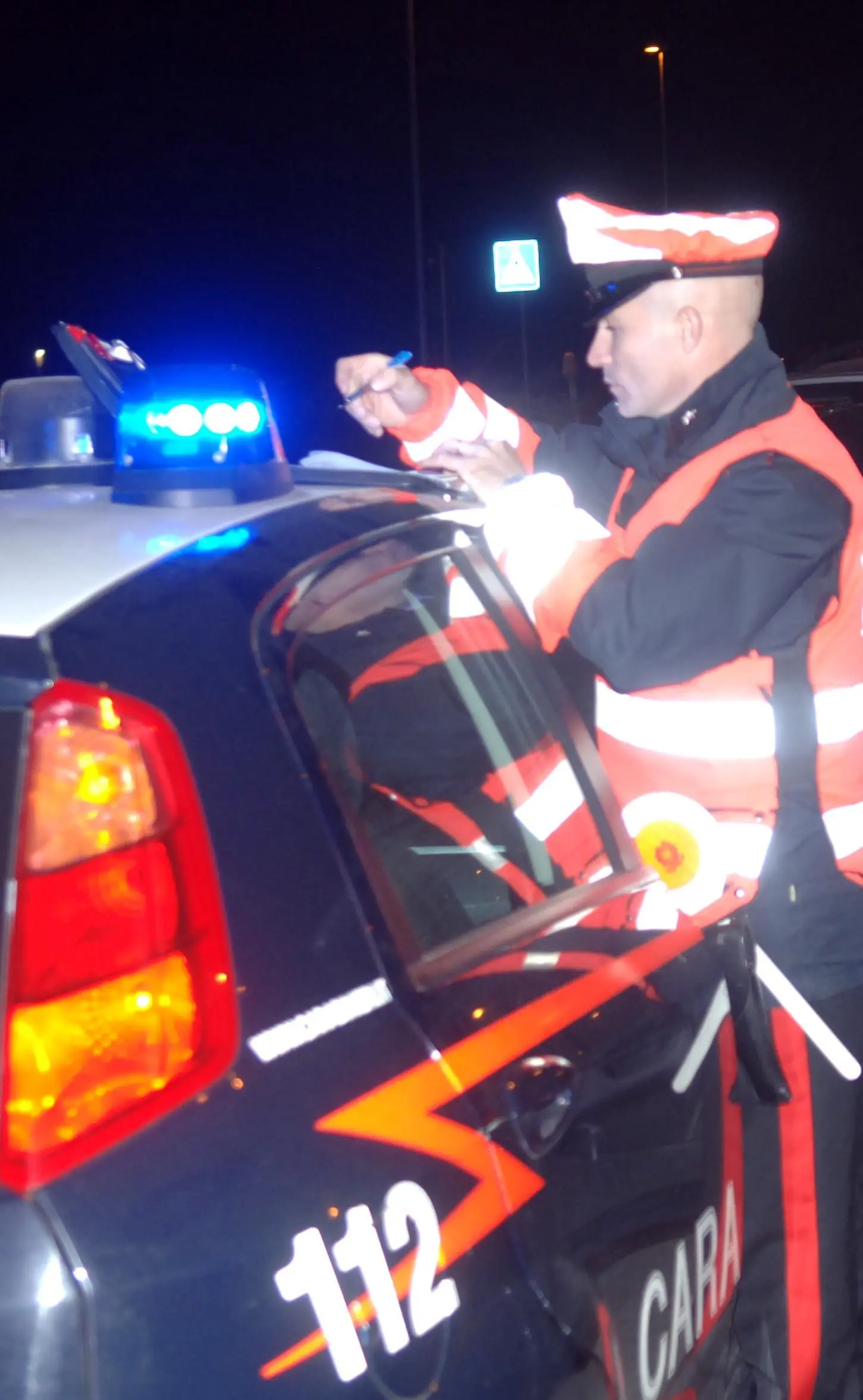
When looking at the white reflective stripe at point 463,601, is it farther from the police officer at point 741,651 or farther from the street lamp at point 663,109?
the street lamp at point 663,109

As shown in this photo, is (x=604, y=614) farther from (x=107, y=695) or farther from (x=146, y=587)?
(x=107, y=695)

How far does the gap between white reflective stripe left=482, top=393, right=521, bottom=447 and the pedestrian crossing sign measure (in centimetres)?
1142

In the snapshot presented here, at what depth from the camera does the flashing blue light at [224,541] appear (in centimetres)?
163

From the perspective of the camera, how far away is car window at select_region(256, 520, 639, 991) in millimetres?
1830

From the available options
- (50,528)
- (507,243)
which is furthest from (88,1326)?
(507,243)

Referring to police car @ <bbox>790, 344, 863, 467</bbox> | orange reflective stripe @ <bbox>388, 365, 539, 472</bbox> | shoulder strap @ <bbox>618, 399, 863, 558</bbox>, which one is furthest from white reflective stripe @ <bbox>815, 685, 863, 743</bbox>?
police car @ <bbox>790, 344, 863, 467</bbox>

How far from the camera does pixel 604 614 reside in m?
2.32

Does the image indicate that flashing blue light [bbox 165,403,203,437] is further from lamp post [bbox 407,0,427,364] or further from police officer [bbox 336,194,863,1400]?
lamp post [bbox 407,0,427,364]

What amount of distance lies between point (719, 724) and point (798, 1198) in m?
0.72

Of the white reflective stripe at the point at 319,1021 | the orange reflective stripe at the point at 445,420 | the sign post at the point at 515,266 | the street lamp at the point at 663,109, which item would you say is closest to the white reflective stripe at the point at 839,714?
the orange reflective stripe at the point at 445,420

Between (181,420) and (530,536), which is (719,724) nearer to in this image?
(530,536)

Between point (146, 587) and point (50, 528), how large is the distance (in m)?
0.34

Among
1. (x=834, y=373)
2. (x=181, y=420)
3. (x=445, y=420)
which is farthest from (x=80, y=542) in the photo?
(x=834, y=373)

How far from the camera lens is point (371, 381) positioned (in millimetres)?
2803
